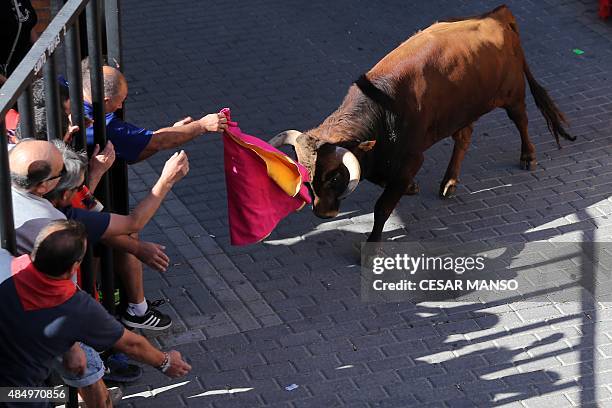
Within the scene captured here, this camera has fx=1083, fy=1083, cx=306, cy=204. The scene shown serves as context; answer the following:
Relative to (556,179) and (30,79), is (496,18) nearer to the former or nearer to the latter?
(556,179)

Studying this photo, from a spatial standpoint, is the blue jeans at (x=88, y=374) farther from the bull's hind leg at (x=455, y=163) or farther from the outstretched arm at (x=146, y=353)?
the bull's hind leg at (x=455, y=163)

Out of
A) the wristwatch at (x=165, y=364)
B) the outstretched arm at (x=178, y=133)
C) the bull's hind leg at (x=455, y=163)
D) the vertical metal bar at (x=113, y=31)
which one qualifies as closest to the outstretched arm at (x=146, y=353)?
the wristwatch at (x=165, y=364)

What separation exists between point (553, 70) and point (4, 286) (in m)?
6.99

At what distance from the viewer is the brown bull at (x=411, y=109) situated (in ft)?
24.7

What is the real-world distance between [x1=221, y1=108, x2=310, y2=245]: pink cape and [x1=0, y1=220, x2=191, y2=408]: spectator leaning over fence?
6.68ft

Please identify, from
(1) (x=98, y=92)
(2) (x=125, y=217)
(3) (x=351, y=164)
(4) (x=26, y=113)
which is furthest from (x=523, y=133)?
(4) (x=26, y=113)

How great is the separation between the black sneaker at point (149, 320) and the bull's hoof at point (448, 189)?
264cm

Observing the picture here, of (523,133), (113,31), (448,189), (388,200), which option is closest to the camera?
(113,31)

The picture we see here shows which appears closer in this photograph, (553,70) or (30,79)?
(30,79)

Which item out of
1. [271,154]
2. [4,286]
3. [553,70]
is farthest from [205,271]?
[553,70]

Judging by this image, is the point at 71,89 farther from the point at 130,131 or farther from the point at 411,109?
the point at 411,109

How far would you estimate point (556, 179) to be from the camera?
8.82 meters

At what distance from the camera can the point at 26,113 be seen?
5070mm

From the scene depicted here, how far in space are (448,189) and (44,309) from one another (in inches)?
175
